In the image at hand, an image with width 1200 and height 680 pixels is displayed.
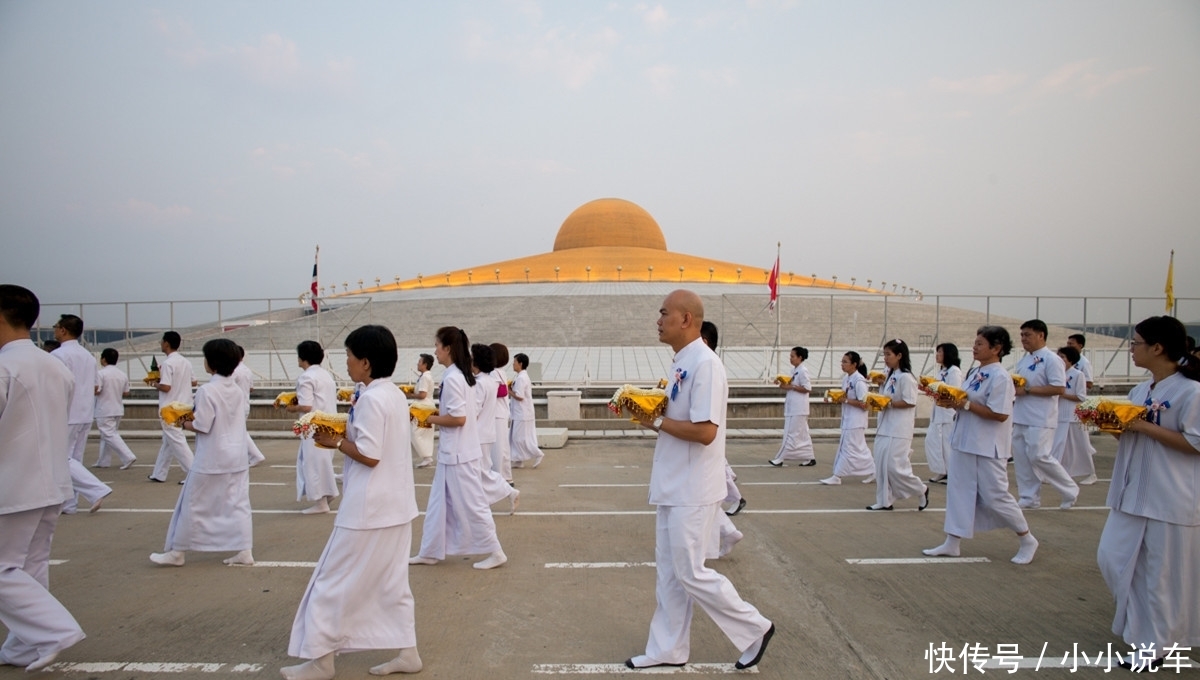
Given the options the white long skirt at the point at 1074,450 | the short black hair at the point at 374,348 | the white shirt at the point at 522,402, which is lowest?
the white long skirt at the point at 1074,450

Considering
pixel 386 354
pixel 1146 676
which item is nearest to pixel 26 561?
pixel 386 354

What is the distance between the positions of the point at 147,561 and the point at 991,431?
6.50 metres

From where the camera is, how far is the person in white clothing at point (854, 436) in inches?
334

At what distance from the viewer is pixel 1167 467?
12.1 ft

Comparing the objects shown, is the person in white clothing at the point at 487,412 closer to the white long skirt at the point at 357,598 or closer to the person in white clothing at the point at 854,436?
the white long skirt at the point at 357,598

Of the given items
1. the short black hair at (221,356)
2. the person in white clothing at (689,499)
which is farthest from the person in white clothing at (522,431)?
the person in white clothing at (689,499)

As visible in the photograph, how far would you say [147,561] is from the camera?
543cm

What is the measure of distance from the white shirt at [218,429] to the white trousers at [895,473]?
5770 mm

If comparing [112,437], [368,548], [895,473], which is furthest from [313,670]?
[112,437]

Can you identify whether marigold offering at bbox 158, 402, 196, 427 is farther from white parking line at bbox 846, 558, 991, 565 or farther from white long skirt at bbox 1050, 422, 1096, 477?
white long skirt at bbox 1050, 422, 1096, 477

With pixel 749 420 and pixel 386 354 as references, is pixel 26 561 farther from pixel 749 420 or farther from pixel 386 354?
pixel 749 420

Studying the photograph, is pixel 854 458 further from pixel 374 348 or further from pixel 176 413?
pixel 176 413

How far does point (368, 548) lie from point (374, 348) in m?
0.96

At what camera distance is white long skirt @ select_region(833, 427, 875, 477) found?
28.1 feet
